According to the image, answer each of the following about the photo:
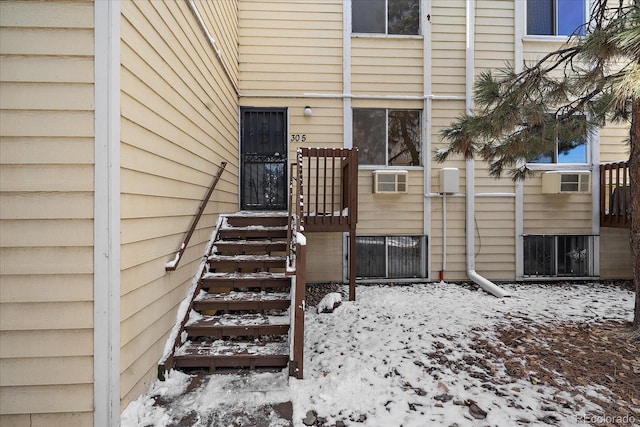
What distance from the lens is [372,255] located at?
18.6 feet

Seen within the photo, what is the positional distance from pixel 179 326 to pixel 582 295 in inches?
228

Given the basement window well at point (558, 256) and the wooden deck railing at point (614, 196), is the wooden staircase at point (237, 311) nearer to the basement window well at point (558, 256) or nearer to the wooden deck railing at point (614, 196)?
the basement window well at point (558, 256)

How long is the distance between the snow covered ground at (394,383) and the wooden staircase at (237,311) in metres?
0.15

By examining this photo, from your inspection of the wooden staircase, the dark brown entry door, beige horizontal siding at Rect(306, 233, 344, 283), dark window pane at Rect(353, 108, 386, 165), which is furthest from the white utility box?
the wooden staircase

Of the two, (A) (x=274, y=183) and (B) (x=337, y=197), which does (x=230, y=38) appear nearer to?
(A) (x=274, y=183)

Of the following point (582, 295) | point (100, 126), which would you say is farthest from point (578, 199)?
point (100, 126)

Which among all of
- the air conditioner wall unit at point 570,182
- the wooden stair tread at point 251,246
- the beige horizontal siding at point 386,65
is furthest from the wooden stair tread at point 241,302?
the air conditioner wall unit at point 570,182

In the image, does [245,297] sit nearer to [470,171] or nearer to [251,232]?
[251,232]

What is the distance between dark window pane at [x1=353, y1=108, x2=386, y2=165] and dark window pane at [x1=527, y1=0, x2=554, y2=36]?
10.7ft

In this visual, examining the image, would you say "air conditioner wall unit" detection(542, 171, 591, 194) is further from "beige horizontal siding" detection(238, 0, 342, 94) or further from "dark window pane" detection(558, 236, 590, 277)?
"beige horizontal siding" detection(238, 0, 342, 94)

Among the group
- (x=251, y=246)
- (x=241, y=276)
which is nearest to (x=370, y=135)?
(x=251, y=246)

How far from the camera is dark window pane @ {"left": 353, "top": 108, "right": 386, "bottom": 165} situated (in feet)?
18.6

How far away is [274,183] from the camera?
5566 mm

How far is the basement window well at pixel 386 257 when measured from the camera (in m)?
5.65
